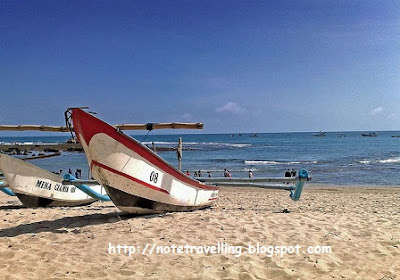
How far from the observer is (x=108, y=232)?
20.8 ft

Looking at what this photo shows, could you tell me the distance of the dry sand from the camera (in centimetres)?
440

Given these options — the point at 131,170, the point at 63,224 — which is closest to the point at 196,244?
the point at 131,170

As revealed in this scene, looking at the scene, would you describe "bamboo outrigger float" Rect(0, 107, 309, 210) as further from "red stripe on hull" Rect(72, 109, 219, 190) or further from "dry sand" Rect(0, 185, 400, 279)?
"dry sand" Rect(0, 185, 400, 279)

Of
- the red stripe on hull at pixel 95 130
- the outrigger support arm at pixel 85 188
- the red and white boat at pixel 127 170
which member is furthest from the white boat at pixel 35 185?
the red stripe on hull at pixel 95 130

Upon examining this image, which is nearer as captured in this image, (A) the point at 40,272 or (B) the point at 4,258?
(A) the point at 40,272

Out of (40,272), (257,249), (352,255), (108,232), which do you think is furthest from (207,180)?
(40,272)

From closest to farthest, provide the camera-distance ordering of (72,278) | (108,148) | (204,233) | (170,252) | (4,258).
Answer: (72,278)
(4,258)
(170,252)
(204,233)
(108,148)

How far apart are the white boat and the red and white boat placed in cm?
213

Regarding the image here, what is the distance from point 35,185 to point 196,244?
6203 mm

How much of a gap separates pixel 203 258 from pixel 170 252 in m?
0.57

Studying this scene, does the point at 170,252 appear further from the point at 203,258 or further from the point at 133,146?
the point at 133,146

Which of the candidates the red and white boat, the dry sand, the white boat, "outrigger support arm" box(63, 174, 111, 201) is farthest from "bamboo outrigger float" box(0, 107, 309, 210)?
the white boat

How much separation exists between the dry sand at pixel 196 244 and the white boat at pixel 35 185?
1471 mm

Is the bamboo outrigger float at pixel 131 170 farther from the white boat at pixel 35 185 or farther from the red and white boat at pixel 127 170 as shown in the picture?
the white boat at pixel 35 185
